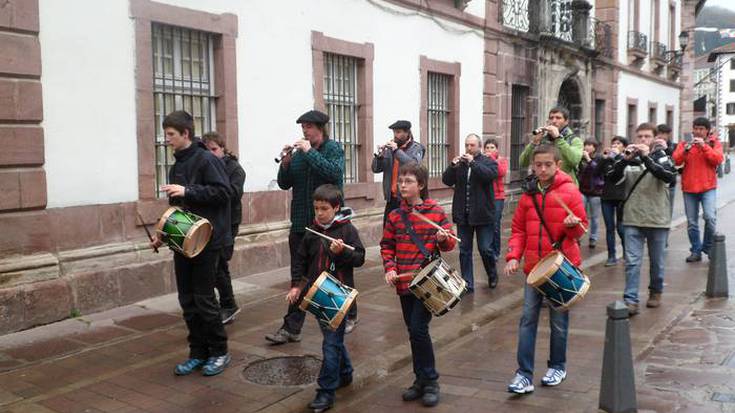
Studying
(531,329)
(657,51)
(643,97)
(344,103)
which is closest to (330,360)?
(531,329)

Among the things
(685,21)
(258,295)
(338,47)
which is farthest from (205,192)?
(685,21)

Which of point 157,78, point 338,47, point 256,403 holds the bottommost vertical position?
point 256,403

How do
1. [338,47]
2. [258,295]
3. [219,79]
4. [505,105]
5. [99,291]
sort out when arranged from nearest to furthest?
[99,291] < [258,295] < [219,79] < [338,47] < [505,105]

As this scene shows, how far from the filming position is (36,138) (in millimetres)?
6594

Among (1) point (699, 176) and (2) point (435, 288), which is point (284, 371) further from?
(1) point (699, 176)

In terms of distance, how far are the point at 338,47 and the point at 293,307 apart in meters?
5.52

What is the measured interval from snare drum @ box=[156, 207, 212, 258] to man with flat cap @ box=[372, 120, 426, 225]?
9.76 feet

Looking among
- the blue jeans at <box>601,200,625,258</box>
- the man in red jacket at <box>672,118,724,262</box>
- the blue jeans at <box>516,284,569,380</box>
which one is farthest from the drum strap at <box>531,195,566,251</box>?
the man in red jacket at <box>672,118,724,262</box>

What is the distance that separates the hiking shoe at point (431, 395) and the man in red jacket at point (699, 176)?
621 centimetres

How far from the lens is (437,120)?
1342 centimetres

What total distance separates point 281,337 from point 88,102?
10.5 feet

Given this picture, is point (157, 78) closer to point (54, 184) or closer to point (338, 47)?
point (54, 184)

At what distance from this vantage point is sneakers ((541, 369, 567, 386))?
16.3 feet

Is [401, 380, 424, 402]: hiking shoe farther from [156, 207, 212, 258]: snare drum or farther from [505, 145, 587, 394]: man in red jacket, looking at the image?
[156, 207, 212, 258]: snare drum
